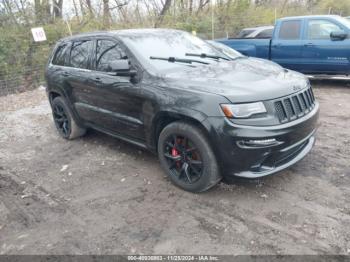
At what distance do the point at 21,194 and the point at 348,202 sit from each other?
145 inches

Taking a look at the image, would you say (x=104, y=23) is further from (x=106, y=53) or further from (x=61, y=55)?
(x=106, y=53)

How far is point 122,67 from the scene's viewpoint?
3670mm

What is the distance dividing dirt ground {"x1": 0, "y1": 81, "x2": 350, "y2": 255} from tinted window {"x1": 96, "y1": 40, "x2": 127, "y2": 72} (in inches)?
53.0

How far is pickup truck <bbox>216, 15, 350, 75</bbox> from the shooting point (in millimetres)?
7223

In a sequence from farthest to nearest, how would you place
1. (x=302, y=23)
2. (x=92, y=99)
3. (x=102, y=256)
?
(x=302, y=23) < (x=92, y=99) < (x=102, y=256)

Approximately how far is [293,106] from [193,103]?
102cm

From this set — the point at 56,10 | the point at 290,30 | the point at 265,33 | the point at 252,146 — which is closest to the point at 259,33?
the point at 265,33

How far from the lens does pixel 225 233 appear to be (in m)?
2.93

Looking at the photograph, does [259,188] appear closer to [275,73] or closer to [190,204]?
[190,204]

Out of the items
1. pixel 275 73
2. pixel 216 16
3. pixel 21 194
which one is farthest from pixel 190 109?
pixel 216 16

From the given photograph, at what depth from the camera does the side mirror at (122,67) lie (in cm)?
367

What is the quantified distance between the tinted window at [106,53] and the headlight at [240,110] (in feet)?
5.36

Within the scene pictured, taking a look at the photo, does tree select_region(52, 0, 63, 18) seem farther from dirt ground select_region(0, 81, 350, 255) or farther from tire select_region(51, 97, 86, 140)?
dirt ground select_region(0, 81, 350, 255)

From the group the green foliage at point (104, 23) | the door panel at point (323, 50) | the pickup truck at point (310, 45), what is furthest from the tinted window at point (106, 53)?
the green foliage at point (104, 23)
